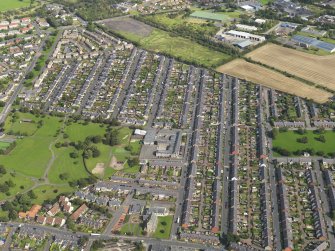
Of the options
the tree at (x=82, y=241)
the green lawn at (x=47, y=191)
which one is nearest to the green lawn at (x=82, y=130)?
the green lawn at (x=47, y=191)

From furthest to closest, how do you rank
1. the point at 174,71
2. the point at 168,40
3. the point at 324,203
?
1. the point at 168,40
2. the point at 174,71
3. the point at 324,203

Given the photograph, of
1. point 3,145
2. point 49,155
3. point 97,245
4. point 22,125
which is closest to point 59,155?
point 49,155

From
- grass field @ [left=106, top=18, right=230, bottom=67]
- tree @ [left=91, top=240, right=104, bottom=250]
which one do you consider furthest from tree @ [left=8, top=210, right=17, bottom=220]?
grass field @ [left=106, top=18, right=230, bottom=67]

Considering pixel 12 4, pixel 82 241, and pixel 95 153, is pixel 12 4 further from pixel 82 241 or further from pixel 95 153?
pixel 82 241

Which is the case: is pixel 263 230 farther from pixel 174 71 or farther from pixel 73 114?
pixel 174 71

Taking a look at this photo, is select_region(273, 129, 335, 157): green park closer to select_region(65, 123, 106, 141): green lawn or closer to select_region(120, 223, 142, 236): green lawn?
select_region(120, 223, 142, 236): green lawn

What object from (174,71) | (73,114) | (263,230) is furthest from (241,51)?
(263,230)
